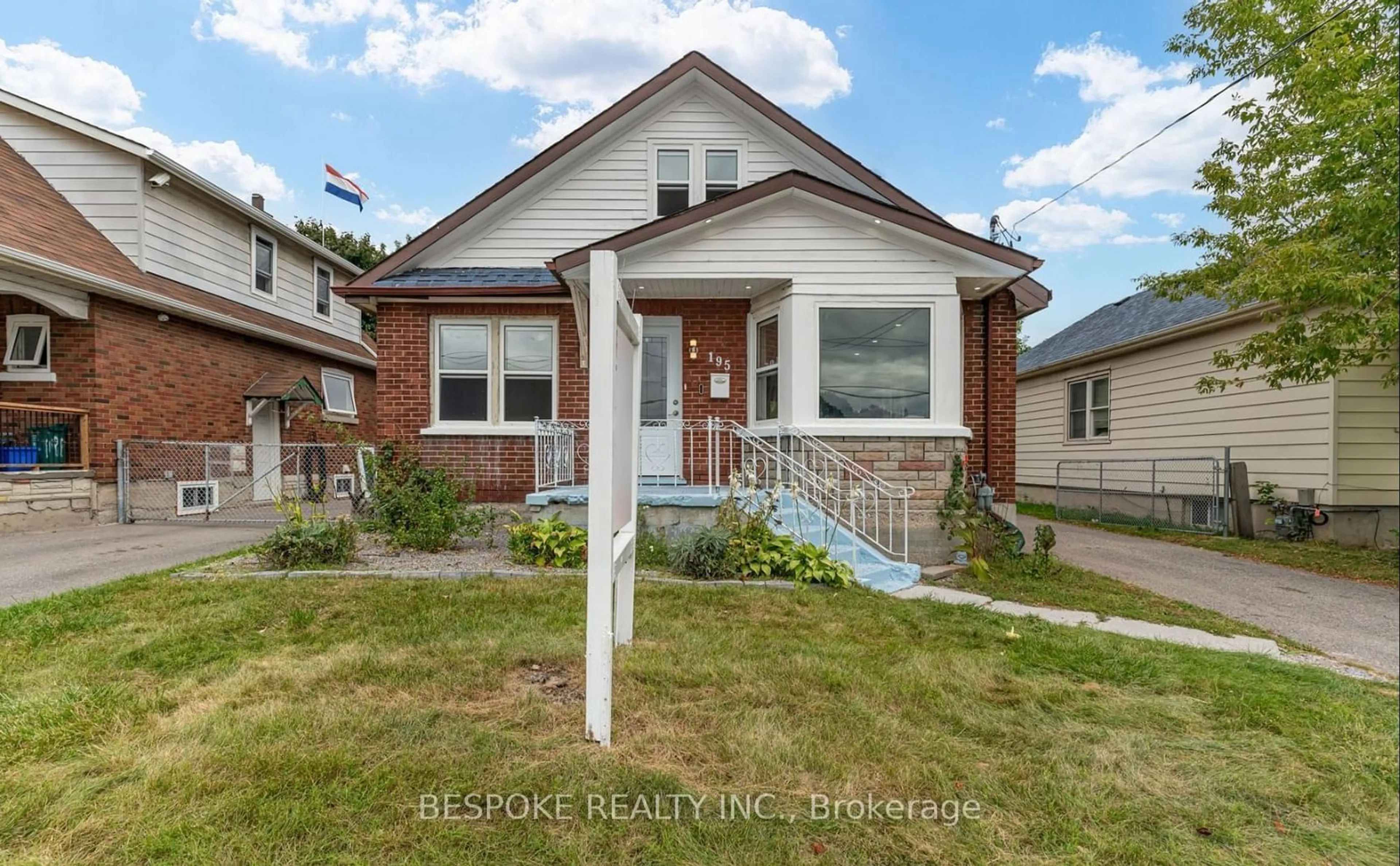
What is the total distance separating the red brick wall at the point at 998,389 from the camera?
7.65m

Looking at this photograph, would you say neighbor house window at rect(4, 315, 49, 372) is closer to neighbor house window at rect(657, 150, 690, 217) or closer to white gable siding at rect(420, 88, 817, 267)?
white gable siding at rect(420, 88, 817, 267)

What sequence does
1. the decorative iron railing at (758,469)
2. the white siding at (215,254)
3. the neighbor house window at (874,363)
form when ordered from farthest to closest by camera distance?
the white siding at (215,254), the neighbor house window at (874,363), the decorative iron railing at (758,469)

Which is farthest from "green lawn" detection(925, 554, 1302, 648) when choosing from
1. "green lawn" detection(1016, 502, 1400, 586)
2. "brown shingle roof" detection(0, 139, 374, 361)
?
"brown shingle roof" detection(0, 139, 374, 361)

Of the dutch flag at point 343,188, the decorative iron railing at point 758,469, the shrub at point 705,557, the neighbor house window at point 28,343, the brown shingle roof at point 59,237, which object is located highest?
the dutch flag at point 343,188

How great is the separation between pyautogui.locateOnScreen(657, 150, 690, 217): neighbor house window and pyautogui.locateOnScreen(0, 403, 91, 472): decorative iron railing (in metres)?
8.40

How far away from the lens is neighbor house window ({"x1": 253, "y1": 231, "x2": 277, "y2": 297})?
12664 mm

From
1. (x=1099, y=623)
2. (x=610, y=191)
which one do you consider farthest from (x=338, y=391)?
(x=1099, y=623)

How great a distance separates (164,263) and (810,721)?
12741 millimetres

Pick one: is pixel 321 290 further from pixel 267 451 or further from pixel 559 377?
pixel 559 377

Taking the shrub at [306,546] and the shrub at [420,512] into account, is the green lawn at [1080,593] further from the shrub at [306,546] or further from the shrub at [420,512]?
the shrub at [306,546]

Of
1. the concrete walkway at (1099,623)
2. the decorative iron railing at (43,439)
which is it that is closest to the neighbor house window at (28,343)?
the decorative iron railing at (43,439)

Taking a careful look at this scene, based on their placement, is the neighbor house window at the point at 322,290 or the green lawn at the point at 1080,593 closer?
the green lawn at the point at 1080,593

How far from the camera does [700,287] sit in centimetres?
735

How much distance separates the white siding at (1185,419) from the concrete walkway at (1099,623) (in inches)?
38.4
